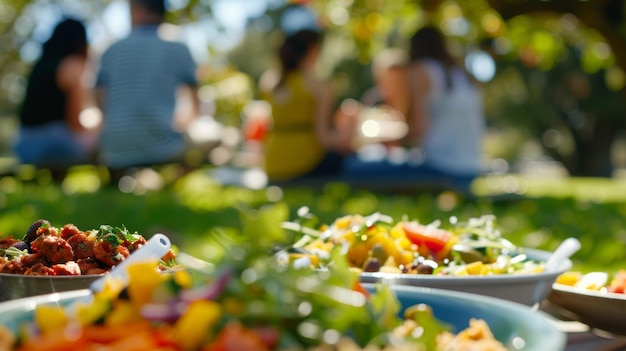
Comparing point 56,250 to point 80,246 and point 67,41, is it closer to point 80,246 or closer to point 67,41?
point 80,246

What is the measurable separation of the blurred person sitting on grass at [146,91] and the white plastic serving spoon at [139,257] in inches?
198

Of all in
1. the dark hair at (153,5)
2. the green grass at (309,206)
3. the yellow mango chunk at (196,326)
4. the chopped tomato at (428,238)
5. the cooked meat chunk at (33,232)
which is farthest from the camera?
the dark hair at (153,5)

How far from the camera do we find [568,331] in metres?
1.57

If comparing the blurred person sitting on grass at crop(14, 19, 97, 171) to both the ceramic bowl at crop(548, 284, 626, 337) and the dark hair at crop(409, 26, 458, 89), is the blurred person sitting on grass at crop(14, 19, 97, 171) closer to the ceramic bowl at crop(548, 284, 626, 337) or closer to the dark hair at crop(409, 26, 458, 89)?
the dark hair at crop(409, 26, 458, 89)

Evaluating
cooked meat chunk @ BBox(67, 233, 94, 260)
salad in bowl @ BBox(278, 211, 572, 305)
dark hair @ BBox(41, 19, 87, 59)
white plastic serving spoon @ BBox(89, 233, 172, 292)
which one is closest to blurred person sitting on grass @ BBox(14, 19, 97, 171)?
dark hair @ BBox(41, 19, 87, 59)

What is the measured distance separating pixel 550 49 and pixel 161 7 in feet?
22.9

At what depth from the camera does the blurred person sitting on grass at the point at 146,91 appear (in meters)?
5.94

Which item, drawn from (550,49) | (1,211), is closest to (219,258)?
(1,211)

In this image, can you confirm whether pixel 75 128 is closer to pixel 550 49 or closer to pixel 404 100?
pixel 404 100

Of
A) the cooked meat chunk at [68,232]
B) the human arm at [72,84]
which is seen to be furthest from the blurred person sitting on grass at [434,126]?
the cooked meat chunk at [68,232]

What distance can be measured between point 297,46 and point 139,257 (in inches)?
212

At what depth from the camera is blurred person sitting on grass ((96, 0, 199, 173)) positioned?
5938 mm

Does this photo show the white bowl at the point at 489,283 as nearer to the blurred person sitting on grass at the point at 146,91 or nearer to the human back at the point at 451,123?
the blurred person sitting on grass at the point at 146,91

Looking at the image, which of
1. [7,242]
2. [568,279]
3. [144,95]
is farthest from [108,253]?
[144,95]
